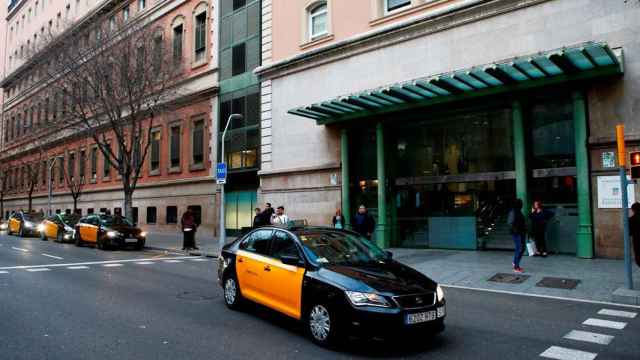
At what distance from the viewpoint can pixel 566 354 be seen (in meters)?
5.38

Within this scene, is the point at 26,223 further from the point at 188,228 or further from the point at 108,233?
the point at 188,228

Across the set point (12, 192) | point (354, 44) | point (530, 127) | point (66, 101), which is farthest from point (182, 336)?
point (12, 192)

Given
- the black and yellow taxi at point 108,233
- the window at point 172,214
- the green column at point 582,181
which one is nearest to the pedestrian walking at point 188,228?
the black and yellow taxi at point 108,233

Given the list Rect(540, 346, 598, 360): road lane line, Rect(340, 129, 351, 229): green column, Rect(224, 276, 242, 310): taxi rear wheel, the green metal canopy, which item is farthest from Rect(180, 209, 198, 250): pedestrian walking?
Rect(540, 346, 598, 360): road lane line

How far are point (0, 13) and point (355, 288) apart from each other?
8537 centimetres

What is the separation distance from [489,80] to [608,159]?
4263 millimetres

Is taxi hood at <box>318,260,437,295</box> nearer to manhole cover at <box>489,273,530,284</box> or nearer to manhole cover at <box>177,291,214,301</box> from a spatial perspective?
manhole cover at <box>177,291,214,301</box>

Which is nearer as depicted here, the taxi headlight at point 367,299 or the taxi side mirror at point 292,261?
the taxi headlight at point 367,299

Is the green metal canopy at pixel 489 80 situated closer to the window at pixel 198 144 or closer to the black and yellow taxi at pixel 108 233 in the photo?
the black and yellow taxi at pixel 108 233

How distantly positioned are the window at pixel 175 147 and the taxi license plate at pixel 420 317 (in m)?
27.2

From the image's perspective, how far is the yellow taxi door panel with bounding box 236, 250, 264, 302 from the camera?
7059 mm

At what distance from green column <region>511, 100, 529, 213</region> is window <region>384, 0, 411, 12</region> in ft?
21.8

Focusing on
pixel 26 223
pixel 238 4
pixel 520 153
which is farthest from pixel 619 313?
pixel 26 223

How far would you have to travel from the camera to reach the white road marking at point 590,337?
19.5 ft
